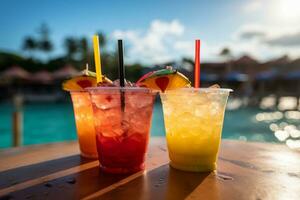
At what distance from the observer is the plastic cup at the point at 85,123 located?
3.47 ft

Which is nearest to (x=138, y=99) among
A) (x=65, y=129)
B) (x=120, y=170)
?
(x=120, y=170)

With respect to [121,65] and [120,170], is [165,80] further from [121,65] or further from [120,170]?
[120,170]

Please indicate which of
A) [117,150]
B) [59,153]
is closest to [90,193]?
[117,150]

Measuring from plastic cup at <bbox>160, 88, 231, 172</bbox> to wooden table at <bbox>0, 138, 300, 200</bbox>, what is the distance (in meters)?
0.04

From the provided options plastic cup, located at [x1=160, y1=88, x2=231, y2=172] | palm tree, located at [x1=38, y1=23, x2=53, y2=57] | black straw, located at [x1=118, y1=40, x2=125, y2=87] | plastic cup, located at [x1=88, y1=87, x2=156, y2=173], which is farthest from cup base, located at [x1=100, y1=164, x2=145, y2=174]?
palm tree, located at [x1=38, y1=23, x2=53, y2=57]

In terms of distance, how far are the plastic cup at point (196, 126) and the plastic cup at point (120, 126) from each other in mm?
96

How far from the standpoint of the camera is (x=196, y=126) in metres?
0.91

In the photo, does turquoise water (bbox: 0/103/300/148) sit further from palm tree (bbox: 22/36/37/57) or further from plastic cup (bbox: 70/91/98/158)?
palm tree (bbox: 22/36/37/57)

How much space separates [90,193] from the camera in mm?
706

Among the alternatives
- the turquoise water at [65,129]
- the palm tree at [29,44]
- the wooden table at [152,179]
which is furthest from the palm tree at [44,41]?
the wooden table at [152,179]

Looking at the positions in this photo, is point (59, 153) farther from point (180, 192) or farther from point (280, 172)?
A: point (280, 172)

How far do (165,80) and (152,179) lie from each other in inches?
10.5

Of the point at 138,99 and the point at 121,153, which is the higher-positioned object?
the point at 138,99

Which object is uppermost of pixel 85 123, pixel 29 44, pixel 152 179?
pixel 29 44
